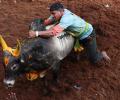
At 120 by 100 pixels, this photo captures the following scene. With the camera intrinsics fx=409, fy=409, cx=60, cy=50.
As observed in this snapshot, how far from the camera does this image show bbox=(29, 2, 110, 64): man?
6.32 metres

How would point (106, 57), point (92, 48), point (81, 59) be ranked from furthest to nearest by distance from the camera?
point (81, 59), point (106, 57), point (92, 48)

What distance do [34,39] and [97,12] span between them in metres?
2.81

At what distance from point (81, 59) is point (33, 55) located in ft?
4.79

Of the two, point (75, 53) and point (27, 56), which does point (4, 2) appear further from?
point (27, 56)

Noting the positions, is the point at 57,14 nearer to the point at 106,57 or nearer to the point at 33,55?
the point at 33,55

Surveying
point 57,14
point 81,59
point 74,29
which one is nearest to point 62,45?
point 74,29

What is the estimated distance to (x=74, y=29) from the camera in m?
6.74

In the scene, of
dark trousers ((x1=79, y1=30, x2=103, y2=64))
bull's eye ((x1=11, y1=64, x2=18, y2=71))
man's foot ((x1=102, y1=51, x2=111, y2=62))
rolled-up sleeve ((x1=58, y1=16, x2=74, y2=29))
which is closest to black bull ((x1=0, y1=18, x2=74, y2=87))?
bull's eye ((x1=11, y1=64, x2=18, y2=71))

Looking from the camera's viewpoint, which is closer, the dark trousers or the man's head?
the man's head

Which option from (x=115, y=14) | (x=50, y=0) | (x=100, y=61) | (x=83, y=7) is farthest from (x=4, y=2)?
(x=100, y=61)

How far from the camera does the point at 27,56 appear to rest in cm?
624

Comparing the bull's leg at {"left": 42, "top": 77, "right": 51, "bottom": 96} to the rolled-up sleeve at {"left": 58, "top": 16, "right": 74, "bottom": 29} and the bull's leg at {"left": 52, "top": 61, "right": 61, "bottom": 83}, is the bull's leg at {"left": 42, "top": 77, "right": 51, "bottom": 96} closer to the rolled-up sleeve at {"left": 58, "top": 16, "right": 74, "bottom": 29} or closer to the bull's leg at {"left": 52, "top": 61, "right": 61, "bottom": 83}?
the bull's leg at {"left": 52, "top": 61, "right": 61, "bottom": 83}

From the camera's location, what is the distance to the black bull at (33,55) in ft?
20.2

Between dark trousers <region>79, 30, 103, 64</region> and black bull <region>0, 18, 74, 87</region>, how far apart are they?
1.46ft
